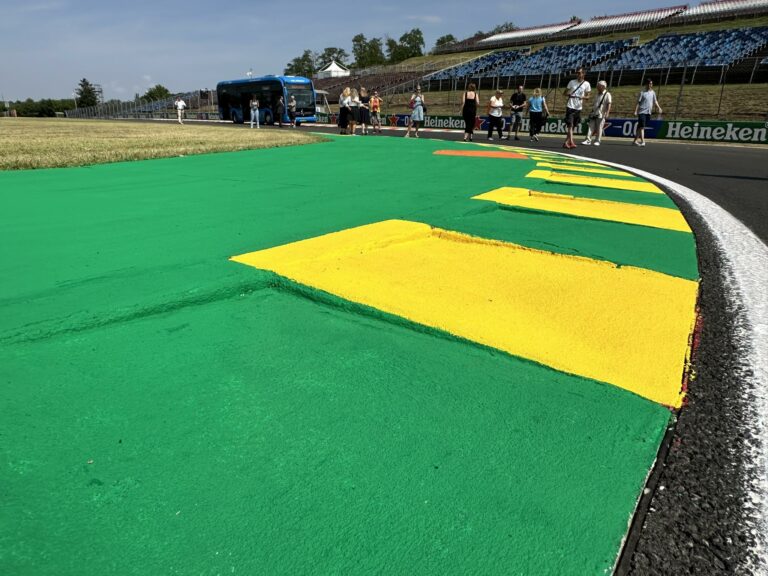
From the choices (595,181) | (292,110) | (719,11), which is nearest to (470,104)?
(595,181)

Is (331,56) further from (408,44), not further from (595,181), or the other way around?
(595,181)

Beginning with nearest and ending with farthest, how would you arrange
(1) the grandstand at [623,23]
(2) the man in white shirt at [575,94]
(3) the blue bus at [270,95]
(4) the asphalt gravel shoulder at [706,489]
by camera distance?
1. (4) the asphalt gravel shoulder at [706,489]
2. (2) the man in white shirt at [575,94]
3. (3) the blue bus at [270,95]
4. (1) the grandstand at [623,23]

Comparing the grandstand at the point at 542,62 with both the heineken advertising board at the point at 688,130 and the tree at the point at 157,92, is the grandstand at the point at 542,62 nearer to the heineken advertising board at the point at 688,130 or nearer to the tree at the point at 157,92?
the heineken advertising board at the point at 688,130

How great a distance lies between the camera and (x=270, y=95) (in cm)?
2914

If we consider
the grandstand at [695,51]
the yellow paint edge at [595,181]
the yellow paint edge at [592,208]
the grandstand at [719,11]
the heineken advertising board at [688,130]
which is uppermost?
the grandstand at [719,11]

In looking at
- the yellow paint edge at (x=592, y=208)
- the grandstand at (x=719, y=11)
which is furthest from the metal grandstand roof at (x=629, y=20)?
the yellow paint edge at (x=592, y=208)

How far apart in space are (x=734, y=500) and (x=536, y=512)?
1.62ft

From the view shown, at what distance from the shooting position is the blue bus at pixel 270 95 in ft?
93.9

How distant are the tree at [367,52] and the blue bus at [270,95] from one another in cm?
7707

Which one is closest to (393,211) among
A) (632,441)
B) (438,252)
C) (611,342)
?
(438,252)

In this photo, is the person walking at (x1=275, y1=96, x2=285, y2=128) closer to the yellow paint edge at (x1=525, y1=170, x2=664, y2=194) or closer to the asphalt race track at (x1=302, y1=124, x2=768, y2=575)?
the yellow paint edge at (x1=525, y1=170, x2=664, y2=194)

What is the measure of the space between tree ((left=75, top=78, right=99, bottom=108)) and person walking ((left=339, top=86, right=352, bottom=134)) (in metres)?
117

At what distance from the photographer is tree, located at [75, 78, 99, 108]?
11194 centimetres

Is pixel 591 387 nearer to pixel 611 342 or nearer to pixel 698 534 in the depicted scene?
pixel 611 342
